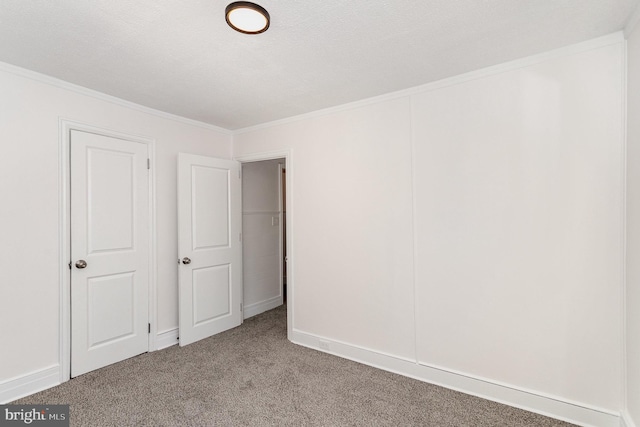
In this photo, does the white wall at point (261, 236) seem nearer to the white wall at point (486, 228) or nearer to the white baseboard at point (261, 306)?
the white baseboard at point (261, 306)

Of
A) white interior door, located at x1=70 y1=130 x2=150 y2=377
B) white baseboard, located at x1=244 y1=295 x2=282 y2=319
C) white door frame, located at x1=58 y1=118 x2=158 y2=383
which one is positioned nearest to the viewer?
white door frame, located at x1=58 y1=118 x2=158 y2=383

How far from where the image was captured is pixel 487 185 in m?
2.34

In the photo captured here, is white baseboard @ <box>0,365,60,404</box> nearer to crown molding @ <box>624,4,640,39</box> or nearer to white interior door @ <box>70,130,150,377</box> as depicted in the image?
white interior door @ <box>70,130,150,377</box>

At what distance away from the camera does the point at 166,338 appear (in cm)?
329

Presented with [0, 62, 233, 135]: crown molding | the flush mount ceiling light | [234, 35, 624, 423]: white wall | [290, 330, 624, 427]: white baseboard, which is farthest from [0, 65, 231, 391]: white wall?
[290, 330, 624, 427]: white baseboard

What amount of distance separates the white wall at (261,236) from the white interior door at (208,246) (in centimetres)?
36

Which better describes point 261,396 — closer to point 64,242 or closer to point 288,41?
point 64,242

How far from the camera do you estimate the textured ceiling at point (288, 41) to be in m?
1.66

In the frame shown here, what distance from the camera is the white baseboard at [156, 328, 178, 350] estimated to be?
3225mm

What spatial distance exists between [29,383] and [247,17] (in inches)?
119

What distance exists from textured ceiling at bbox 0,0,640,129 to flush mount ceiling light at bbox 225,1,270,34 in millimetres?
50

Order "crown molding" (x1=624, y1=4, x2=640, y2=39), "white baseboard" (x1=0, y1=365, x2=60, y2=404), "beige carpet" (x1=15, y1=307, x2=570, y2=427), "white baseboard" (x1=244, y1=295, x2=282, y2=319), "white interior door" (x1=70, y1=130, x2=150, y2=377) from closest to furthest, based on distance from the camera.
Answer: "crown molding" (x1=624, y1=4, x2=640, y2=39) < "beige carpet" (x1=15, y1=307, x2=570, y2=427) < "white baseboard" (x1=0, y1=365, x2=60, y2=404) < "white interior door" (x1=70, y1=130, x2=150, y2=377) < "white baseboard" (x1=244, y1=295, x2=282, y2=319)

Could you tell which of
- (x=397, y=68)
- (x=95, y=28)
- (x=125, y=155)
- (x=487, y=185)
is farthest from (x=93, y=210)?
(x=487, y=185)

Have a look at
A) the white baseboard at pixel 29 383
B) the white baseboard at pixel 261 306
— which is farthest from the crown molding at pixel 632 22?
the white baseboard at pixel 29 383
